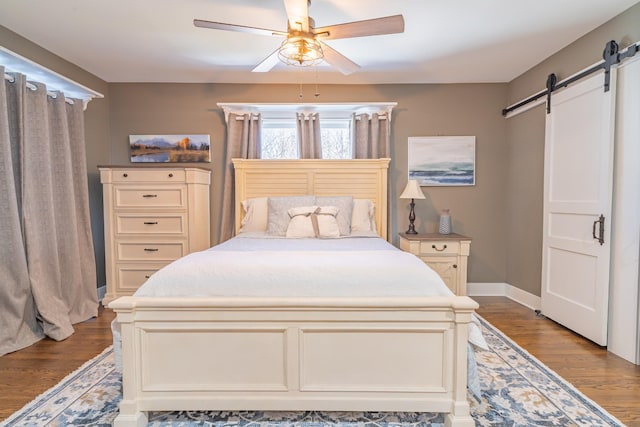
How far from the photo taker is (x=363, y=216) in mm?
A: 3398

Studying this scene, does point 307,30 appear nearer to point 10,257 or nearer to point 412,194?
point 412,194

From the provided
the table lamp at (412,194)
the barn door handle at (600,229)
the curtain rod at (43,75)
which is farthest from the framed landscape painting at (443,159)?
the curtain rod at (43,75)

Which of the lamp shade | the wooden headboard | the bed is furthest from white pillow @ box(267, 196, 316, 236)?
the bed

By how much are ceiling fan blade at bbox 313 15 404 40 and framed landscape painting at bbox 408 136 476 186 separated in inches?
78.3

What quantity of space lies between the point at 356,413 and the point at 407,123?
3.11 m

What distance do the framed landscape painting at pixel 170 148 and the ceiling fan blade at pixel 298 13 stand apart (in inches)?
87.7

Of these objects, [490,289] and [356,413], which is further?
[490,289]

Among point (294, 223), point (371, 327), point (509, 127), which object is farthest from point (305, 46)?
point (509, 127)

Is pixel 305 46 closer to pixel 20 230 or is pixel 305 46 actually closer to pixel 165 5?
pixel 165 5

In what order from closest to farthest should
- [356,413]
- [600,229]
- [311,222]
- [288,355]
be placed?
1. [288,355]
2. [356,413]
3. [600,229]
4. [311,222]

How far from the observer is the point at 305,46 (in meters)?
2.18

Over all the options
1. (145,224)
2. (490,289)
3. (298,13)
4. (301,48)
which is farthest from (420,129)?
(145,224)

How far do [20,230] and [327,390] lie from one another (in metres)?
2.62

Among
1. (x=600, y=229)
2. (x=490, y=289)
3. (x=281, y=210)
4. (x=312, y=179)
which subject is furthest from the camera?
(x=490, y=289)
